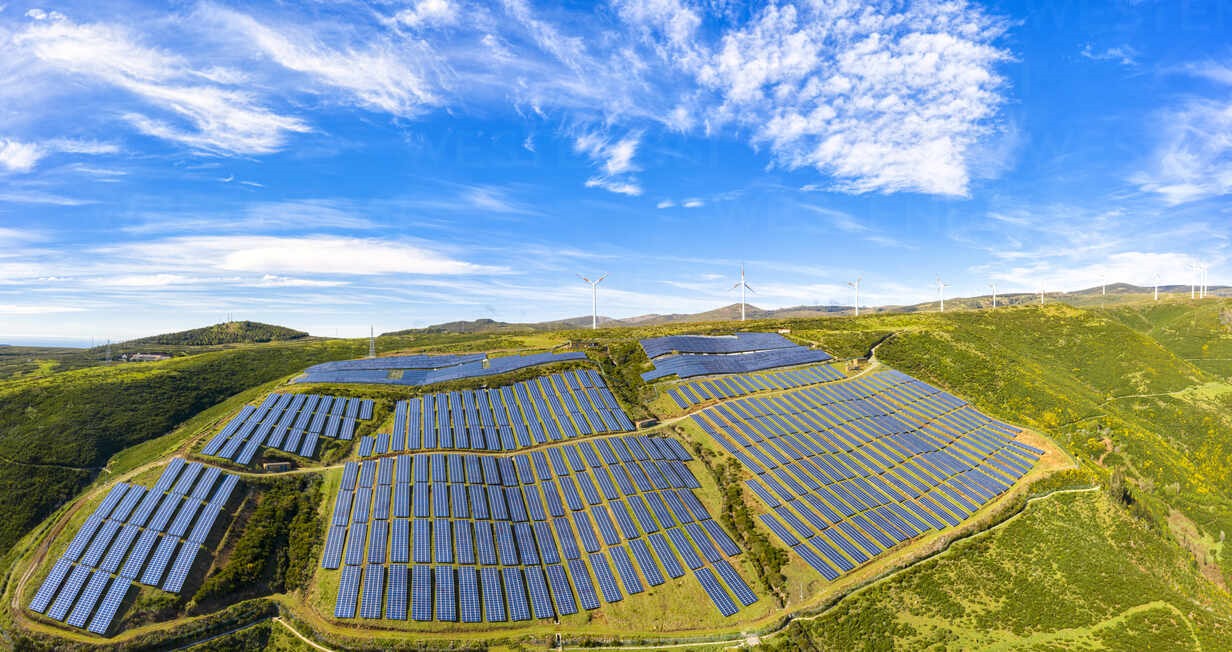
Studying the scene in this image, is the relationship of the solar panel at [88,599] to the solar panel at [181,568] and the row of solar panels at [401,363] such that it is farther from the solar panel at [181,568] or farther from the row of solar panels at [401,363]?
the row of solar panels at [401,363]

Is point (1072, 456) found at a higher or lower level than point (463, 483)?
lower

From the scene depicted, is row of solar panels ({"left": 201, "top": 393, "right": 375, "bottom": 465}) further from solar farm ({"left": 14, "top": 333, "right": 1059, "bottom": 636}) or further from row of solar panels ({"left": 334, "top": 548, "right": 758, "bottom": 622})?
row of solar panels ({"left": 334, "top": 548, "right": 758, "bottom": 622})

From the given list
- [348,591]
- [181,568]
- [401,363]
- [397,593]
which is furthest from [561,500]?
[401,363]

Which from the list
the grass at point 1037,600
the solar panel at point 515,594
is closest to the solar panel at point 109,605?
the solar panel at point 515,594

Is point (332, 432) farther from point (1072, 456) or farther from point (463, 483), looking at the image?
point (1072, 456)

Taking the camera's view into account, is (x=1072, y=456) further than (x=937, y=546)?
Yes

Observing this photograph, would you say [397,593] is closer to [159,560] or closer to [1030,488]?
[159,560]

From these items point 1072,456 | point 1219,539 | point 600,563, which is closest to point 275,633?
point 600,563
